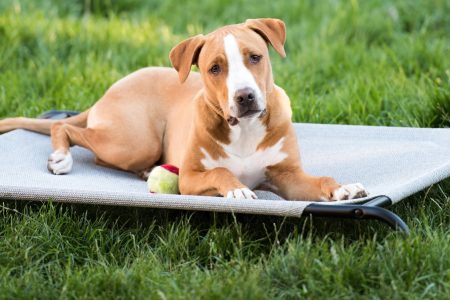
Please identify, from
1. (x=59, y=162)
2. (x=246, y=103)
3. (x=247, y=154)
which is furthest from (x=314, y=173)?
(x=59, y=162)

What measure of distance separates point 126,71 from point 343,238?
3.75 meters

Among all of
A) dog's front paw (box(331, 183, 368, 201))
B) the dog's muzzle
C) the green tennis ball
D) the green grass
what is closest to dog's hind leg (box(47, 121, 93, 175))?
the green grass

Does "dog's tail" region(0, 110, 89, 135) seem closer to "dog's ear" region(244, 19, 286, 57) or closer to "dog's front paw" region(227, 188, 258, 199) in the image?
"dog's ear" region(244, 19, 286, 57)

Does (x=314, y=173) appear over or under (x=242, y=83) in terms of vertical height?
under

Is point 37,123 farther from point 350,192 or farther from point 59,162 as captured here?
A: point 350,192

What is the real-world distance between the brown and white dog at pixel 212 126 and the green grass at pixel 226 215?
24cm

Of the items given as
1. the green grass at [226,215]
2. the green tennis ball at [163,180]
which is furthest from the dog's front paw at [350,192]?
the green tennis ball at [163,180]

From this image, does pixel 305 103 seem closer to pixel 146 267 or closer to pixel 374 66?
pixel 374 66

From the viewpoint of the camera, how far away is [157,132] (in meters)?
4.96

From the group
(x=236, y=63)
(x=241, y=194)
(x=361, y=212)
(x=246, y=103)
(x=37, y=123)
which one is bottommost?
(x=37, y=123)

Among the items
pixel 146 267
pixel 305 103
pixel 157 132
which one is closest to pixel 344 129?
pixel 305 103

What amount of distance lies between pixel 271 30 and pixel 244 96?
57 cm

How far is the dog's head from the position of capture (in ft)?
12.9

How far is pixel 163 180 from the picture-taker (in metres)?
4.46
